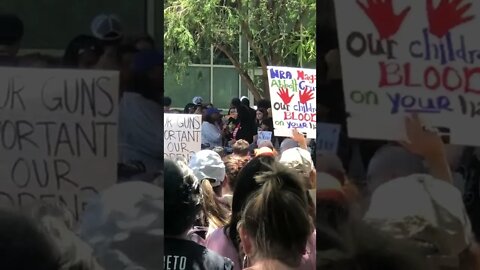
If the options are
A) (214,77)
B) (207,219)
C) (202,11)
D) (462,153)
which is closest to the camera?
(462,153)

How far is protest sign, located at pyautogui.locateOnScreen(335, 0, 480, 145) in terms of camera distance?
81.7 inches

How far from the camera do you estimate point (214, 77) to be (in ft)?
83.5

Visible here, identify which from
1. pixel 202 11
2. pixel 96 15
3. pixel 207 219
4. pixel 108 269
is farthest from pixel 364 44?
pixel 202 11

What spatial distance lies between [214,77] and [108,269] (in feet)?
76.6

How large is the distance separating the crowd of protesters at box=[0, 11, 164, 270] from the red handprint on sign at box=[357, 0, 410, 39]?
0.60 meters

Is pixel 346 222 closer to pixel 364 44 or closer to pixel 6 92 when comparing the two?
pixel 364 44

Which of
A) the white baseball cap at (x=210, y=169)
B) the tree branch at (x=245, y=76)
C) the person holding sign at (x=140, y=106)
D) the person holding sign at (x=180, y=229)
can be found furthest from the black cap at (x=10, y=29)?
the tree branch at (x=245, y=76)

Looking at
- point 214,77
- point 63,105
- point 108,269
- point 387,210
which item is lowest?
point 108,269

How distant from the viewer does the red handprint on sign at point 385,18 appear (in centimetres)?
210

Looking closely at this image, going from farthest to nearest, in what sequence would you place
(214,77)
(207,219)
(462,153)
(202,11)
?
(214,77) → (202,11) → (207,219) → (462,153)

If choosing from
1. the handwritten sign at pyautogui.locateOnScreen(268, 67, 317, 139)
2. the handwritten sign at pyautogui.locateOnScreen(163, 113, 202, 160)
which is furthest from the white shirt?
the handwritten sign at pyautogui.locateOnScreen(268, 67, 317, 139)

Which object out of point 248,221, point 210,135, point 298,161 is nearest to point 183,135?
point 210,135

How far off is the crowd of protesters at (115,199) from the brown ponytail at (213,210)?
1.84 meters

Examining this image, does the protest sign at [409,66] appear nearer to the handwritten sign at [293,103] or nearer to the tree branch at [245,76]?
the handwritten sign at [293,103]
